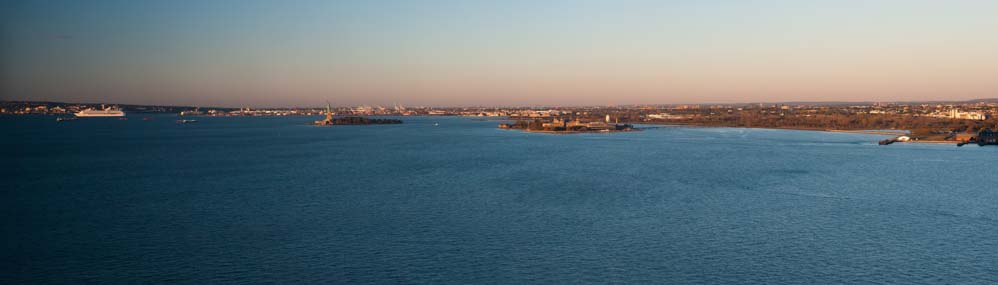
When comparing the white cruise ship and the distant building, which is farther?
the white cruise ship

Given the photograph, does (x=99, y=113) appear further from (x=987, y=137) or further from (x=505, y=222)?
(x=987, y=137)

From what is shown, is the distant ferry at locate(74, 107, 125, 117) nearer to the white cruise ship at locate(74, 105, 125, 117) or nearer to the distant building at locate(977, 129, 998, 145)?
the white cruise ship at locate(74, 105, 125, 117)

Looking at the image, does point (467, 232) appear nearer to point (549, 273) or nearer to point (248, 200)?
point (549, 273)

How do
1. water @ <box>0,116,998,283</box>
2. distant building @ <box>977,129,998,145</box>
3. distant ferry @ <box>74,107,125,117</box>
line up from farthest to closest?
distant ferry @ <box>74,107,125,117</box> < distant building @ <box>977,129,998,145</box> < water @ <box>0,116,998,283</box>

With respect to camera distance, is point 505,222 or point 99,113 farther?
point 99,113

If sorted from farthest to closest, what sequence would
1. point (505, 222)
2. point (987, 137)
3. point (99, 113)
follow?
point (99, 113) → point (987, 137) → point (505, 222)

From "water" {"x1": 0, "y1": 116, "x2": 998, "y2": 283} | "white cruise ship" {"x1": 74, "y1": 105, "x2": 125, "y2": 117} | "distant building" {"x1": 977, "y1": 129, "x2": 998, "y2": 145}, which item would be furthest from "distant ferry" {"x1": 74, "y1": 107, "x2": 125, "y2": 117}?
"distant building" {"x1": 977, "y1": 129, "x2": 998, "y2": 145}

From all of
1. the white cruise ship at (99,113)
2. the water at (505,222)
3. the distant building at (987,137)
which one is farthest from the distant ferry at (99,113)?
the distant building at (987,137)

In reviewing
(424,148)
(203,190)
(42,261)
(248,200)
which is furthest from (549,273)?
(424,148)

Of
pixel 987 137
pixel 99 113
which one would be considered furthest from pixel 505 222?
pixel 99 113
